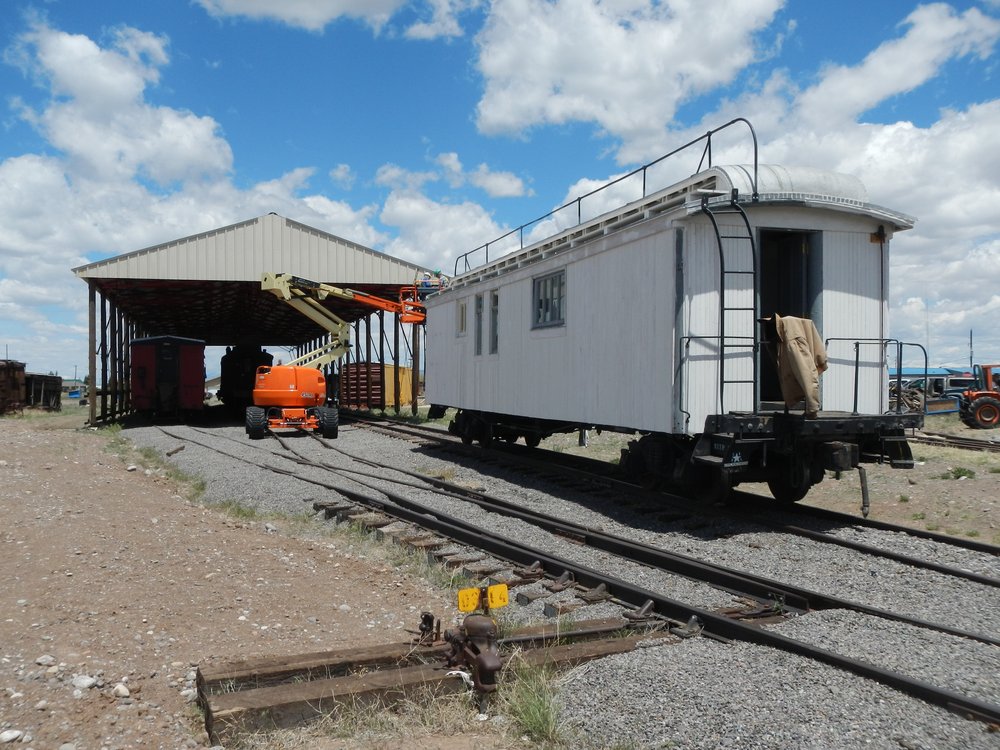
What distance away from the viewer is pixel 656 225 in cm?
949

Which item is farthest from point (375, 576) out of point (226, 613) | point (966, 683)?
point (966, 683)

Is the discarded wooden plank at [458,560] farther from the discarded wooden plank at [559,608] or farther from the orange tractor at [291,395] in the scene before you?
the orange tractor at [291,395]

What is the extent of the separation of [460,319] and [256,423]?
21.1ft

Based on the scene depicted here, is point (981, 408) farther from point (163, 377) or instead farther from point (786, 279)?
point (163, 377)

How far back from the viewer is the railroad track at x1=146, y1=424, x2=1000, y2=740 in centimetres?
466

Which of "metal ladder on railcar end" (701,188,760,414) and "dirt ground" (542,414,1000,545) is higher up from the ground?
"metal ladder on railcar end" (701,188,760,414)

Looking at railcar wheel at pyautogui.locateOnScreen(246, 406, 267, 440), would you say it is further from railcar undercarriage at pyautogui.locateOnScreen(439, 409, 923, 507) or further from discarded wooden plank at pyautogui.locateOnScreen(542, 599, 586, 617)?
discarded wooden plank at pyautogui.locateOnScreen(542, 599, 586, 617)

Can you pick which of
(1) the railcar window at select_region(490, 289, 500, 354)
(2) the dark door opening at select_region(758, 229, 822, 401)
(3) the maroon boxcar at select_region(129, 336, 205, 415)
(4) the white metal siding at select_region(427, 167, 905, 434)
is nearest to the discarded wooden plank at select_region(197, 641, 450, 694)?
(4) the white metal siding at select_region(427, 167, 905, 434)

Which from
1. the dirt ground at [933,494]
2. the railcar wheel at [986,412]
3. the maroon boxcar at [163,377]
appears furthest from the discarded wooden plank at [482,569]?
the railcar wheel at [986,412]

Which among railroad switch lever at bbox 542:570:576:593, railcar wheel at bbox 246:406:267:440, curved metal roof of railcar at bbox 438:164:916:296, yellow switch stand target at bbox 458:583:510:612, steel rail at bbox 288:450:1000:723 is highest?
curved metal roof of railcar at bbox 438:164:916:296

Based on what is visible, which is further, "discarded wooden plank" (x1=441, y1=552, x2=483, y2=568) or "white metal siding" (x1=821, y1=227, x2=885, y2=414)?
"white metal siding" (x1=821, y1=227, x2=885, y2=414)

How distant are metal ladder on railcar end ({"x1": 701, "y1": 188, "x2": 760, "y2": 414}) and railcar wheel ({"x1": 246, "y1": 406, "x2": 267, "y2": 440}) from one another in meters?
13.7

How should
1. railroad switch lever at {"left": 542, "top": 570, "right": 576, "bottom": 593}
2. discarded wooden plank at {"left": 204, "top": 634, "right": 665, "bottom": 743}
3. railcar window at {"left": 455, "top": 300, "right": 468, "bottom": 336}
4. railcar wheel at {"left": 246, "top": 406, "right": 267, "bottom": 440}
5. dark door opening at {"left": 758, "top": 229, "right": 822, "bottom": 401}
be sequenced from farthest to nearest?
railcar wheel at {"left": 246, "top": 406, "right": 267, "bottom": 440} < railcar window at {"left": 455, "top": 300, "right": 468, "bottom": 336} < dark door opening at {"left": 758, "top": 229, "right": 822, "bottom": 401} < railroad switch lever at {"left": 542, "top": 570, "right": 576, "bottom": 593} < discarded wooden plank at {"left": 204, "top": 634, "right": 665, "bottom": 743}

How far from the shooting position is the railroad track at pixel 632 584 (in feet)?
15.3
